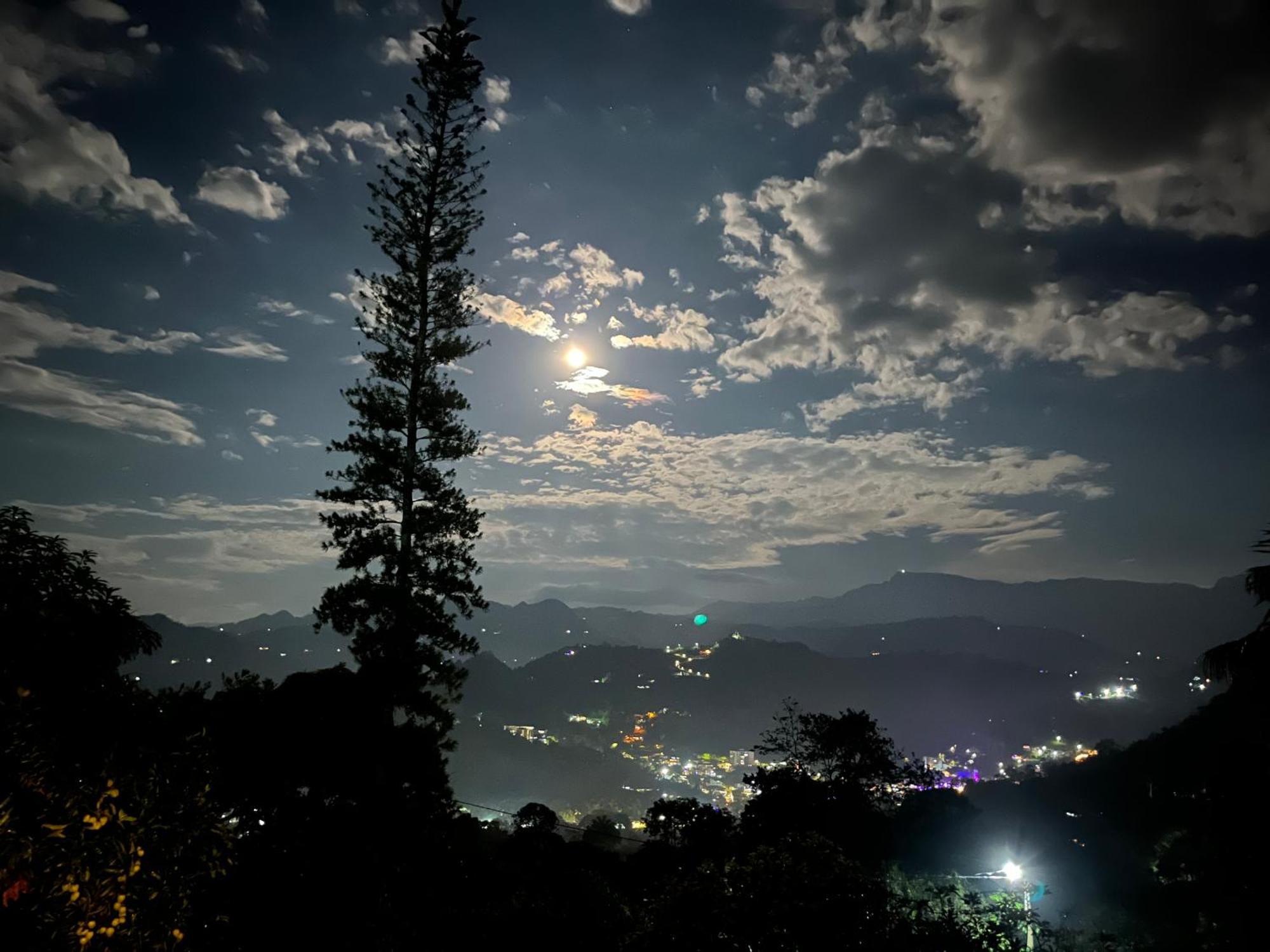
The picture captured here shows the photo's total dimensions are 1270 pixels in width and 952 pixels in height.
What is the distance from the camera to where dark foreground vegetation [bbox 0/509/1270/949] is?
5066 mm

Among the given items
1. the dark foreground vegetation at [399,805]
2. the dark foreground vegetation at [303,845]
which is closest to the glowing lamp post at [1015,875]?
the dark foreground vegetation at [399,805]

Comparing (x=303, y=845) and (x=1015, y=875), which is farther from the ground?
(x=303, y=845)

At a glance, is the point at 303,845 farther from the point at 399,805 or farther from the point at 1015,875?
the point at 1015,875

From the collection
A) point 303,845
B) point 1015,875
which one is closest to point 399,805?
point 303,845

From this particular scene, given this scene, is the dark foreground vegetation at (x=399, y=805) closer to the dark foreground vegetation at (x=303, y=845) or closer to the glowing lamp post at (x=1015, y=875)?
the dark foreground vegetation at (x=303, y=845)

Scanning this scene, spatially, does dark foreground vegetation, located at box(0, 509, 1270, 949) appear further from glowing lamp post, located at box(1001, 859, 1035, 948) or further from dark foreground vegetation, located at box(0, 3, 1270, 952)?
glowing lamp post, located at box(1001, 859, 1035, 948)

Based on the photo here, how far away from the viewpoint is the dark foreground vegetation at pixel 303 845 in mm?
5066

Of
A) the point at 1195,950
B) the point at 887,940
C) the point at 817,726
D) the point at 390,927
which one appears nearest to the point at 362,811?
the point at 390,927

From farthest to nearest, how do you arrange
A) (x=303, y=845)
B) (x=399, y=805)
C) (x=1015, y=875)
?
(x=1015, y=875), (x=399, y=805), (x=303, y=845)

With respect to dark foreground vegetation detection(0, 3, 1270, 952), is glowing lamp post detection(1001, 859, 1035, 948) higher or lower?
lower

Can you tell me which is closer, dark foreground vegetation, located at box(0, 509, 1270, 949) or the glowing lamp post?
dark foreground vegetation, located at box(0, 509, 1270, 949)

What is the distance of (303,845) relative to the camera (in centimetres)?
1073

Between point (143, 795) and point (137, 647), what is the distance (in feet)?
7.37

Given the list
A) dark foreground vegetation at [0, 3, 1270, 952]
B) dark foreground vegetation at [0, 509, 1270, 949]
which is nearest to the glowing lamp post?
dark foreground vegetation at [0, 3, 1270, 952]
